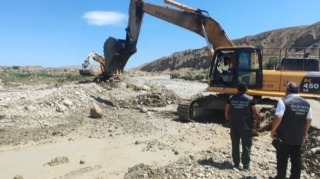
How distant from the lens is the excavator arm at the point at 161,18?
13211mm

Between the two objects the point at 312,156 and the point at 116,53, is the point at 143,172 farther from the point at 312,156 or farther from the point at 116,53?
the point at 116,53


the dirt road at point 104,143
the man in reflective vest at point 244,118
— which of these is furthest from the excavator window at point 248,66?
the man in reflective vest at point 244,118

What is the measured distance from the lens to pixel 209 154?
783 centimetres

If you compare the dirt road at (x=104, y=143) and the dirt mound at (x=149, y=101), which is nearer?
the dirt road at (x=104, y=143)

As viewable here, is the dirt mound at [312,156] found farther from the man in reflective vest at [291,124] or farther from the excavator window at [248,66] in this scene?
the excavator window at [248,66]

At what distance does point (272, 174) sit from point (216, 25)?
762 centimetres

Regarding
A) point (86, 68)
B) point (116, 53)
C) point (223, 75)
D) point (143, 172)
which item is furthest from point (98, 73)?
point (143, 172)

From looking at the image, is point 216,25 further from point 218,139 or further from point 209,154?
point 209,154

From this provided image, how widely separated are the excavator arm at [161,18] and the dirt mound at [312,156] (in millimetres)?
5254

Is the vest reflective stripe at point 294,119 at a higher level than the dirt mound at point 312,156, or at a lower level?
higher

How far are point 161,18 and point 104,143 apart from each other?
7.15 m

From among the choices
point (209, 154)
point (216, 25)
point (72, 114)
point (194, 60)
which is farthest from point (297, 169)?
point (194, 60)

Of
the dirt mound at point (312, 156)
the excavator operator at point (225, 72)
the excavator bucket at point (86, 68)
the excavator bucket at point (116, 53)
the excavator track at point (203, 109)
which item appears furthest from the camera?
the excavator bucket at point (86, 68)

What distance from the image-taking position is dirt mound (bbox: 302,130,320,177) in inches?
275
